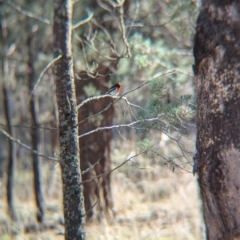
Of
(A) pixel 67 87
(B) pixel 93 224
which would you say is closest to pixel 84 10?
(B) pixel 93 224

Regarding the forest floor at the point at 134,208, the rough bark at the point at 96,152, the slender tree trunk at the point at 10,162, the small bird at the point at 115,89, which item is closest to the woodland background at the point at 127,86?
the forest floor at the point at 134,208

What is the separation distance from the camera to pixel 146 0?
1105cm

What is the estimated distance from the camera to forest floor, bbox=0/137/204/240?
9977mm

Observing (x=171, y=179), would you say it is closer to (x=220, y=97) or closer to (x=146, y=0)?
(x=146, y=0)

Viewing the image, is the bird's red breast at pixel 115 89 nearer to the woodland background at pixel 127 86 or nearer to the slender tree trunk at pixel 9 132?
the woodland background at pixel 127 86

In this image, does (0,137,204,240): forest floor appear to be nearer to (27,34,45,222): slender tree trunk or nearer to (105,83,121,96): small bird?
(27,34,45,222): slender tree trunk

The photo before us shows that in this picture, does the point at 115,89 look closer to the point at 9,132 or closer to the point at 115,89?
the point at 115,89

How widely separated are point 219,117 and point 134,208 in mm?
7632

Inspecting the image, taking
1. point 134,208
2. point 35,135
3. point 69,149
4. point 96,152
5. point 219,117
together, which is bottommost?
point 219,117

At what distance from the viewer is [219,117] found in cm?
420

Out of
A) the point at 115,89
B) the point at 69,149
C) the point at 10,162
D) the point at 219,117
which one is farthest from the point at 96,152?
the point at 219,117

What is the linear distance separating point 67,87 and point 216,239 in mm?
1941

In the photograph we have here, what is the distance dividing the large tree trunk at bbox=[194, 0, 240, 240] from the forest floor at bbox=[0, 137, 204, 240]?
16.9 feet

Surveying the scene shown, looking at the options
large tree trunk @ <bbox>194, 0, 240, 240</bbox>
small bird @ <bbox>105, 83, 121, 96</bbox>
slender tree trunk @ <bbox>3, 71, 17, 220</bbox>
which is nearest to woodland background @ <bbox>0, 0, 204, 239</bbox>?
slender tree trunk @ <bbox>3, 71, 17, 220</bbox>
